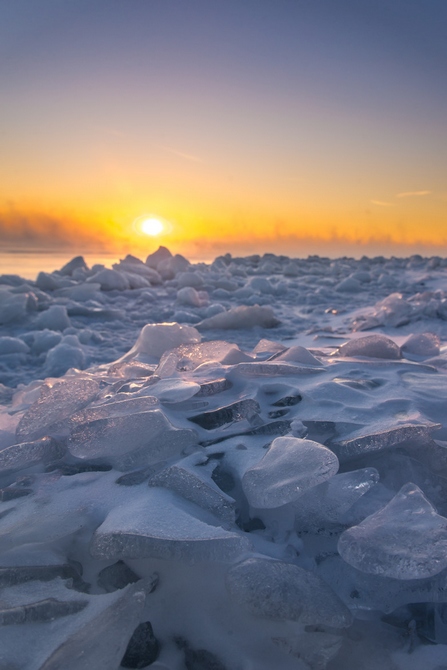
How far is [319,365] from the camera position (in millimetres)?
1812

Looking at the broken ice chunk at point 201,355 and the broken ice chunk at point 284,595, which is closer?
the broken ice chunk at point 284,595

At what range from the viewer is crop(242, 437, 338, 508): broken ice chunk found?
36.4 inches

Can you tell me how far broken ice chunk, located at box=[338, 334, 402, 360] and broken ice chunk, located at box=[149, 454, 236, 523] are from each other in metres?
1.19

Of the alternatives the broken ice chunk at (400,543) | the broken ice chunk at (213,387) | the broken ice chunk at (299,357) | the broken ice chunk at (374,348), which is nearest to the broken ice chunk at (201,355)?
the broken ice chunk at (299,357)

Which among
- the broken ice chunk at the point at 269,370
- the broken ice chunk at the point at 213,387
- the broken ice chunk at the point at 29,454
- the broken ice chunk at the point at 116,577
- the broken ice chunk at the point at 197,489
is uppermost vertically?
the broken ice chunk at the point at 269,370

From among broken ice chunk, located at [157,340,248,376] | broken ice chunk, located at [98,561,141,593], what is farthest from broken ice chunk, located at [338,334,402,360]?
broken ice chunk, located at [98,561,141,593]

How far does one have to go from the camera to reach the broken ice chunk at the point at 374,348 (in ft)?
6.59

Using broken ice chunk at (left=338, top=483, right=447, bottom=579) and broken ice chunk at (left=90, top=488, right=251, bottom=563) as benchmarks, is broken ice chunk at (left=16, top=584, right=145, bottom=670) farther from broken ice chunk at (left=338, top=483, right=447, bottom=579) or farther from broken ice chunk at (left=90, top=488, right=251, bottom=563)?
broken ice chunk at (left=338, top=483, right=447, bottom=579)

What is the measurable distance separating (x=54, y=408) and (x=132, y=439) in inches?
15.7

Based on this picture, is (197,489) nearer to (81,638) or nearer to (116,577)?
(116,577)

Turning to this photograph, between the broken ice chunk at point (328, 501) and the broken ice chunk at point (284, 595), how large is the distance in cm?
15

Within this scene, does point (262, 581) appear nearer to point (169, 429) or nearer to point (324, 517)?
point (324, 517)

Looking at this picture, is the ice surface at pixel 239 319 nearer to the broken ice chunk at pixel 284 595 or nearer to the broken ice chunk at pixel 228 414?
the broken ice chunk at pixel 228 414

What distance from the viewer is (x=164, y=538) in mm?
Result: 819
